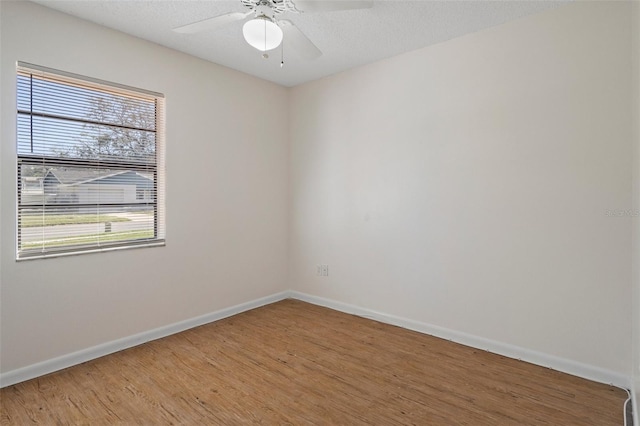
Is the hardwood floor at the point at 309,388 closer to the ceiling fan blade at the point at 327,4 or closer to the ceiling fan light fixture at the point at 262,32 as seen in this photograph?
the ceiling fan light fixture at the point at 262,32

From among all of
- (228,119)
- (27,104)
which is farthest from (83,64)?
(228,119)

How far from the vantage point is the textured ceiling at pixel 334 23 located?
247 cm

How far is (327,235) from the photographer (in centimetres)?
405

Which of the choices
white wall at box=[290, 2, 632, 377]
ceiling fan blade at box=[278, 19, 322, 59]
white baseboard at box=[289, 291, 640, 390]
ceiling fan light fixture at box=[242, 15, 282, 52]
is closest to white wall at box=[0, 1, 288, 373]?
white wall at box=[290, 2, 632, 377]

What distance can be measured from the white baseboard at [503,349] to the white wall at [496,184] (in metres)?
0.04

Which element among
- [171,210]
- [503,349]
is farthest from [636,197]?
[171,210]

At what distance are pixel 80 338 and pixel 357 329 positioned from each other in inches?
91.2

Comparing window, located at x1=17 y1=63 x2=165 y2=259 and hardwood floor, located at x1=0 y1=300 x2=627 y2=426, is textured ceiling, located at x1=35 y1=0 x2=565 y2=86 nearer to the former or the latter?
window, located at x1=17 y1=63 x2=165 y2=259

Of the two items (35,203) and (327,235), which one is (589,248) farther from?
(35,203)

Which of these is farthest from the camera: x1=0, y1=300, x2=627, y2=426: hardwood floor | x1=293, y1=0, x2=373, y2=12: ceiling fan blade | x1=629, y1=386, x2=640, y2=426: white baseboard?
x1=0, y1=300, x2=627, y2=426: hardwood floor

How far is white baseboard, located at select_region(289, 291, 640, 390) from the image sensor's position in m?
2.40

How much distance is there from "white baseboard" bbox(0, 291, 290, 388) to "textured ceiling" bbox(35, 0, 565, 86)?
8.38ft

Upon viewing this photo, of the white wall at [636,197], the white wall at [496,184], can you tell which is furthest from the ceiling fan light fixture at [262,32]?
the white wall at [636,197]

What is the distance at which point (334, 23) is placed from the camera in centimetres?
271
